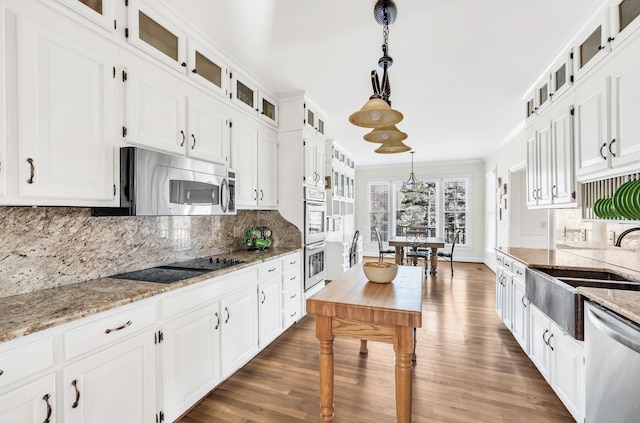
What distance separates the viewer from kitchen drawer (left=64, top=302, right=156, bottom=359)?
4.13 feet

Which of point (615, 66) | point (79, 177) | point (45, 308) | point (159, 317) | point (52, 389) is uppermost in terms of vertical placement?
point (615, 66)

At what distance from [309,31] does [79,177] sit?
1.83 m

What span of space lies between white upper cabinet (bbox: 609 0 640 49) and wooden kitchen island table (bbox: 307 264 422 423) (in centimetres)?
196

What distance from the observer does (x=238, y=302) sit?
2.37 metres

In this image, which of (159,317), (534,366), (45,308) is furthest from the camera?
(534,366)

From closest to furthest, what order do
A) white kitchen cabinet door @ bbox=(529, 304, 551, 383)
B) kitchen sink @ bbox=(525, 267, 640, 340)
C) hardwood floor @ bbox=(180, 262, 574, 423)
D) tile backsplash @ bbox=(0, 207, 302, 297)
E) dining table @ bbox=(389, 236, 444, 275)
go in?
tile backsplash @ bbox=(0, 207, 302, 297), kitchen sink @ bbox=(525, 267, 640, 340), hardwood floor @ bbox=(180, 262, 574, 423), white kitchen cabinet door @ bbox=(529, 304, 551, 383), dining table @ bbox=(389, 236, 444, 275)

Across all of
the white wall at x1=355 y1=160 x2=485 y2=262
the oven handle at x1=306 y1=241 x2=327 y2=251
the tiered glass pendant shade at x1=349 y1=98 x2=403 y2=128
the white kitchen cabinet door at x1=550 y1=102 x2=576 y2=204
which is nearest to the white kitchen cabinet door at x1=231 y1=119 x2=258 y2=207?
the oven handle at x1=306 y1=241 x2=327 y2=251

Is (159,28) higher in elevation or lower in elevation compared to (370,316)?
higher

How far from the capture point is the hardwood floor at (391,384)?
1.97m

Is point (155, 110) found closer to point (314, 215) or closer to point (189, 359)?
point (189, 359)

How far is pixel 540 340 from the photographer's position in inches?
90.3

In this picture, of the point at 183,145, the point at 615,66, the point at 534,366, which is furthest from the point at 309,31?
the point at 534,366

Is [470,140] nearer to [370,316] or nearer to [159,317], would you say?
[370,316]

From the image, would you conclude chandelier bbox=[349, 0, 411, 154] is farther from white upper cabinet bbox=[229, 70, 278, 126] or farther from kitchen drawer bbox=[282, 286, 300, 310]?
kitchen drawer bbox=[282, 286, 300, 310]
